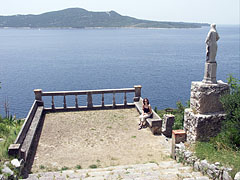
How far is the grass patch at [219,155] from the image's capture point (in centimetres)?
679

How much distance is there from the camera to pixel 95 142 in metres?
11.4

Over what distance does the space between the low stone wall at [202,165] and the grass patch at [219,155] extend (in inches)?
5.9

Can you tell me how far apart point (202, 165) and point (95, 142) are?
5145 millimetres

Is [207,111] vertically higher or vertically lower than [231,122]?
higher

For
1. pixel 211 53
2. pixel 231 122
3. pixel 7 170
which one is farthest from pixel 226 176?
pixel 7 170

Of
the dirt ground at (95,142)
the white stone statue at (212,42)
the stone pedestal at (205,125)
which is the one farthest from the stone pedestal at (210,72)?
the dirt ground at (95,142)

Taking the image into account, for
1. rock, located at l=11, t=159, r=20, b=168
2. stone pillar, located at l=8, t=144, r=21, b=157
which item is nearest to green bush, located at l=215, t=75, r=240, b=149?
rock, located at l=11, t=159, r=20, b=168

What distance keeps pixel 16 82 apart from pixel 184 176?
3952 centimetres

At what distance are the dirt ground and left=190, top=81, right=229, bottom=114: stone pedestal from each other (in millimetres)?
2461

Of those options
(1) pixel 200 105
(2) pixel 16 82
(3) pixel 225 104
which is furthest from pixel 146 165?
(2) pixel 16 82

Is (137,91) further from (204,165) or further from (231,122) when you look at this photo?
(204,165)

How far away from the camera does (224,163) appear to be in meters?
6.95

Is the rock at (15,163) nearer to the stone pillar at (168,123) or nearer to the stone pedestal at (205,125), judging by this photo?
the stone pedestal at (205,125)

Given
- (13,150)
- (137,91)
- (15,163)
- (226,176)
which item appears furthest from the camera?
(137,91)
